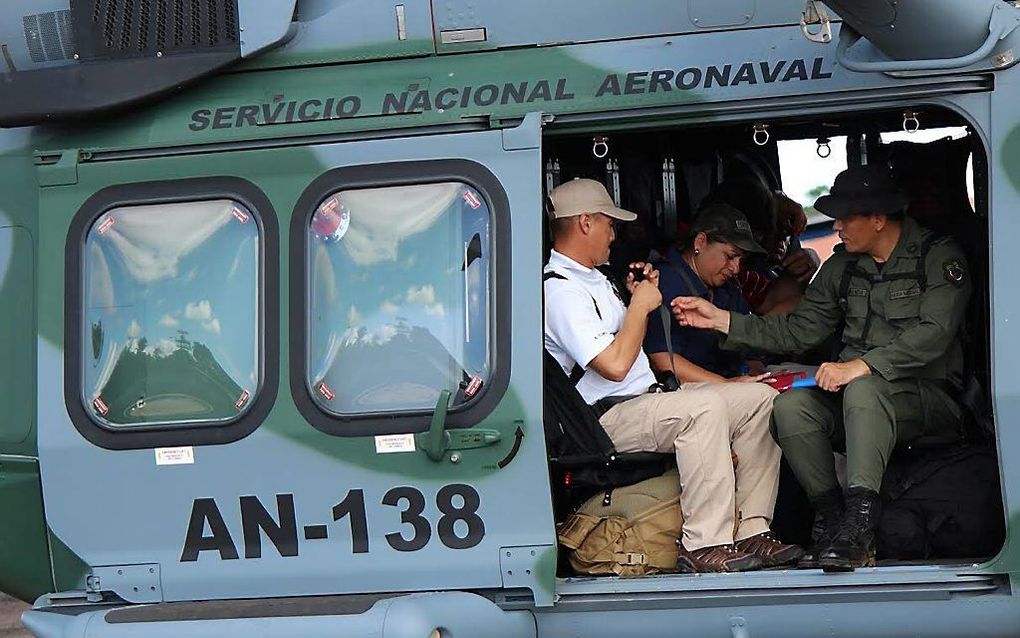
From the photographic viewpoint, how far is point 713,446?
15.2ft

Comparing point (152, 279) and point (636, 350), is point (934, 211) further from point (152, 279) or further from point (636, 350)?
point (152, 279)

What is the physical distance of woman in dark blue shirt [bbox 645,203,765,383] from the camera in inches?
209

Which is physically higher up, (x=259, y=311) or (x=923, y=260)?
(x=923, y=260)

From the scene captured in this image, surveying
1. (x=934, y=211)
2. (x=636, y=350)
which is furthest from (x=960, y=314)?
(x=636, y=350)

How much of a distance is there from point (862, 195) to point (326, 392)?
1908mm

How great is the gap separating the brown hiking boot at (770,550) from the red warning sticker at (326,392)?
1.38 m

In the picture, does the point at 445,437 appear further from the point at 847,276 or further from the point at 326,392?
the point at 847,276

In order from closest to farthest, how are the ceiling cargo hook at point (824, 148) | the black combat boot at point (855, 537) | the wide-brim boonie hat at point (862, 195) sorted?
1. the black combat boot at point (855, 537)
2. the wide-brim boonie hat at point (862, 195)
3. the ceiling cargo hook at point (824, 148)

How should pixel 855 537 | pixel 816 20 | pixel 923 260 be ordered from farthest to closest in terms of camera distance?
pixel 923 260, pixel 855 537, pixel 816 20

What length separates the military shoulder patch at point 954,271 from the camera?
4738 millimetres

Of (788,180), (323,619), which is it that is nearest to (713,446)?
(323,619)

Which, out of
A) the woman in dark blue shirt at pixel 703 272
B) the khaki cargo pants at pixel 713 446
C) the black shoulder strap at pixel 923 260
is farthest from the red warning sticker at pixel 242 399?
the black shoulder strap at pixel 923 260

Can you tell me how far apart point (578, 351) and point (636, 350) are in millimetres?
190

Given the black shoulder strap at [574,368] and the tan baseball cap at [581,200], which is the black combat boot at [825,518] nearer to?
the black shoulder strap at [574,368]
